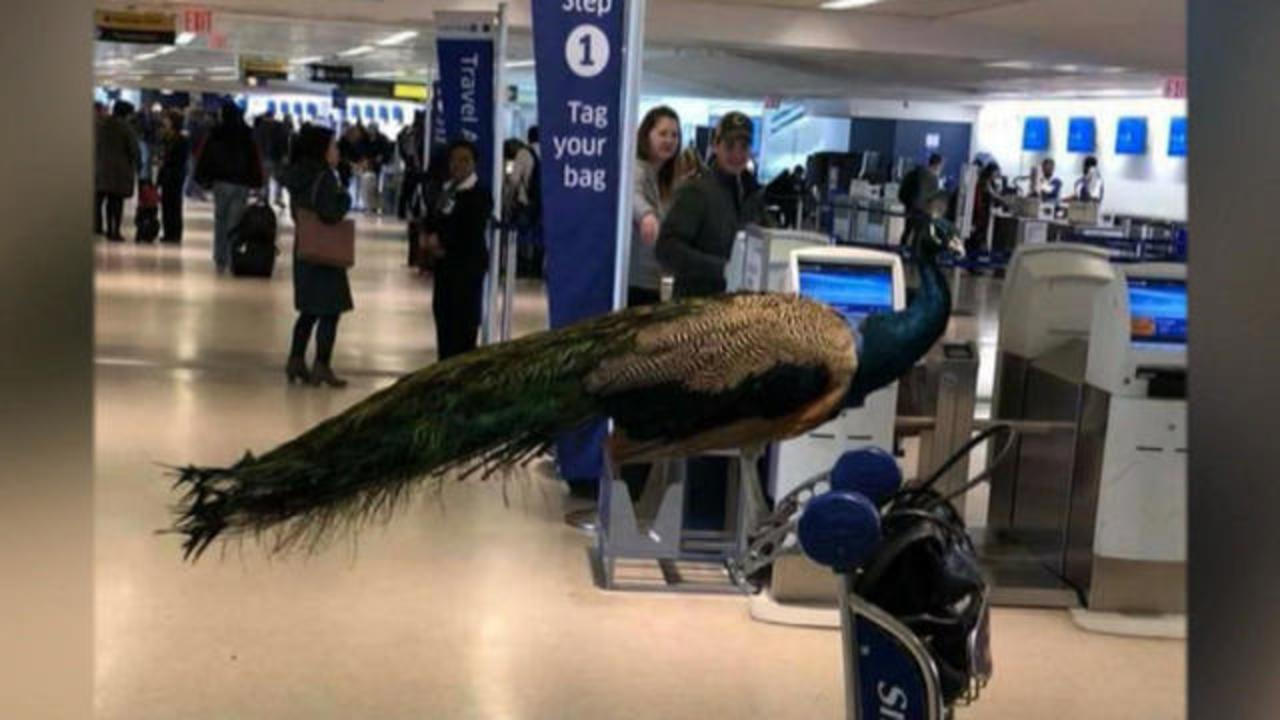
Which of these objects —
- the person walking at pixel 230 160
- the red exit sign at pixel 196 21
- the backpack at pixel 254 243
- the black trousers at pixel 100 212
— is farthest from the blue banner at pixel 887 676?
the black trousers at pixel 100 212

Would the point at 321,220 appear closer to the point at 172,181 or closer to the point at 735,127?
the point at 735,127

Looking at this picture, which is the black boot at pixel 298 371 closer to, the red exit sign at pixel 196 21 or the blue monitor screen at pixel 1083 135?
the red exit sign at pixel 196 21

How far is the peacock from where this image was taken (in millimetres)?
2779

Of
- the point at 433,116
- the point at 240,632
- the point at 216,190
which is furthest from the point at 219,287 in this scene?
the point at 240,632

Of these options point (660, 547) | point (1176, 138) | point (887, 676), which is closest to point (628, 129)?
point (660, 547)

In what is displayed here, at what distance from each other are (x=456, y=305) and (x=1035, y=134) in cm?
2042

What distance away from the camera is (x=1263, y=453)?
2572 millimetres

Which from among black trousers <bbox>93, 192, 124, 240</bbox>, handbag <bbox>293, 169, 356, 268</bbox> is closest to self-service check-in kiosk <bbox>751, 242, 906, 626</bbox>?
handbag <bbox>293, 169, 356, 268</bbox>

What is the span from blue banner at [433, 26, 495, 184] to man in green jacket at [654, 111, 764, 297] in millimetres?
3979

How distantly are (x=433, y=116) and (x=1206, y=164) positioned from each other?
43.3ft

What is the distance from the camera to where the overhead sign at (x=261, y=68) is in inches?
1088

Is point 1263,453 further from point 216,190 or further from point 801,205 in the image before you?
point 801,205

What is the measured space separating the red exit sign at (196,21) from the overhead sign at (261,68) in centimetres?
985

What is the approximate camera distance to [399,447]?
2.94m
